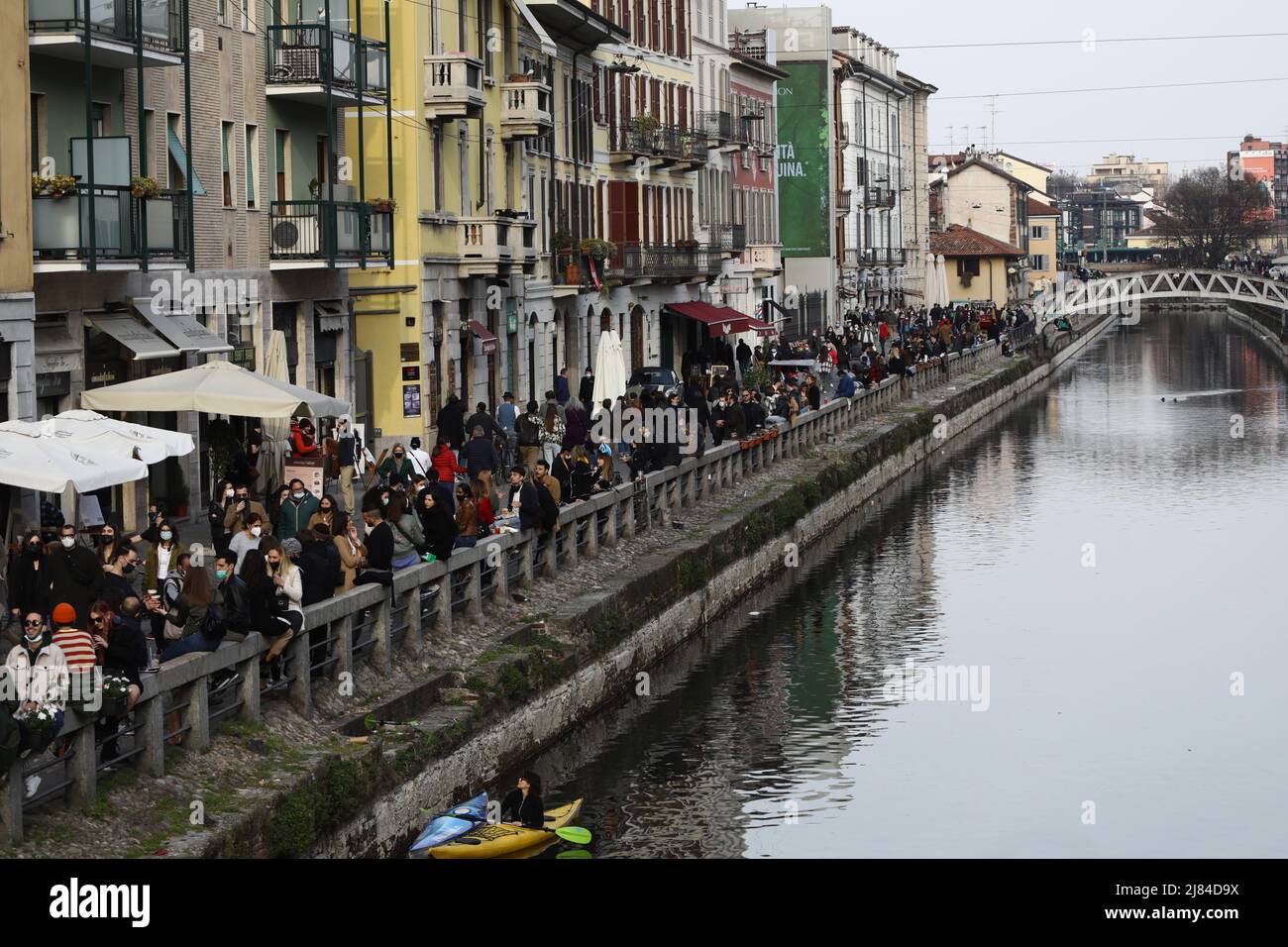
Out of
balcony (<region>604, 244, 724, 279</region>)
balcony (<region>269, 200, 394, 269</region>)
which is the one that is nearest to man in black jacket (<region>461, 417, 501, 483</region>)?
balcony (<region>269, 200, 394, 269</region>)

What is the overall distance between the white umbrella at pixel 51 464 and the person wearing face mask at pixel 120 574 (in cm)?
95

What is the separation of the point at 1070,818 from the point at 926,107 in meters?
108

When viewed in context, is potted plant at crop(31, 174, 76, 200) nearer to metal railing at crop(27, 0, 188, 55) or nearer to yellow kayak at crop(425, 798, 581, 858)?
metal railing at crop(27, 0, 188, 55)

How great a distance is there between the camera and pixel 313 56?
3403 centimetres

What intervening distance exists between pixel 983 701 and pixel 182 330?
12.0 metres

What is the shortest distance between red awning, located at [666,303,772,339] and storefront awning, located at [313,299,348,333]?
2594 cm

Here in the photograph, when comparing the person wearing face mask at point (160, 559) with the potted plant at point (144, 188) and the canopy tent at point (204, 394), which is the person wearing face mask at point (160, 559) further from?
the potted plant at point (144, 188)

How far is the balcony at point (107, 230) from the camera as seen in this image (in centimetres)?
2519

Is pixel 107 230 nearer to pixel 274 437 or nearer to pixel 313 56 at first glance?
pixel 274 437

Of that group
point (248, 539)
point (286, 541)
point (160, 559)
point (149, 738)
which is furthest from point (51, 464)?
point (149, 738)

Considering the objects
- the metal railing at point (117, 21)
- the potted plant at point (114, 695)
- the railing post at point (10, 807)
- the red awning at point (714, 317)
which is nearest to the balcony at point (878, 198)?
the red awning at point (714, 317)

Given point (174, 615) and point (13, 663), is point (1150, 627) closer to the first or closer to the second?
point (174, 615)

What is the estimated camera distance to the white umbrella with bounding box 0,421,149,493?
19.5 m

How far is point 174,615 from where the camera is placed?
17.9 m
